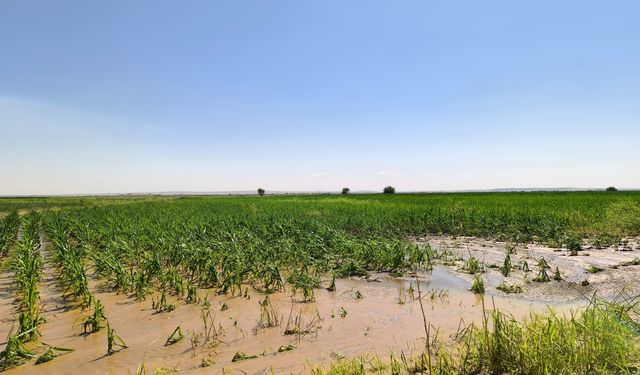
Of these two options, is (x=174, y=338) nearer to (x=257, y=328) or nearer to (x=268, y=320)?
(x=257, y=328)

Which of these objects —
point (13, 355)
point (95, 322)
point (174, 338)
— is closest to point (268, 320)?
point (174, 338)

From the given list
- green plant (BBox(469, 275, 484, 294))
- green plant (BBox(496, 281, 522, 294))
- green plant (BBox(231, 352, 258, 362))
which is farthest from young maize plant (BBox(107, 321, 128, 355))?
green plant (BBox(496, 281, 522, 294))

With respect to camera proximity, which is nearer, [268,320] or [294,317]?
[268,320]

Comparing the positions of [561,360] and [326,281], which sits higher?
[561,360]

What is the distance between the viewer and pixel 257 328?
5.20 m

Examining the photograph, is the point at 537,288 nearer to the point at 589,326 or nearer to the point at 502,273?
the point at 502,273

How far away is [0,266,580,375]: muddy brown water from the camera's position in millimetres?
4129

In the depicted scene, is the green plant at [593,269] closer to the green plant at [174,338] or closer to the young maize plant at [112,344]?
the green plant at [174,338]

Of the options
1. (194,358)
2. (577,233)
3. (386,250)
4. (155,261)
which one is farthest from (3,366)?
(577,233)

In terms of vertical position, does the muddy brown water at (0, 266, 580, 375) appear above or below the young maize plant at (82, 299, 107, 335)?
below

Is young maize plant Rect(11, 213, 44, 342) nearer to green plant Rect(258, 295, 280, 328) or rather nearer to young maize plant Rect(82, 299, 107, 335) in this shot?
young maize plant Rect(82, 299, 107, 335)

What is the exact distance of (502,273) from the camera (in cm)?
798

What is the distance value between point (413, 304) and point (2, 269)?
10.2 metres

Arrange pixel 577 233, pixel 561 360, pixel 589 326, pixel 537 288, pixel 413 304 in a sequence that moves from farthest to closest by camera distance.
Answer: pixel 577 233 < pixel 537 288 < pixel 413 304 < pixel 589 326 < pixel 561 360
